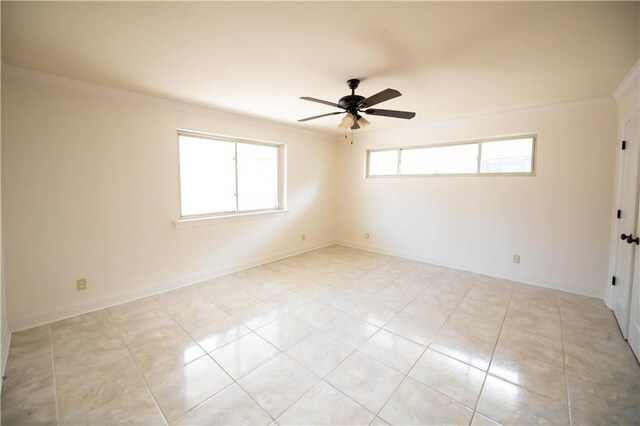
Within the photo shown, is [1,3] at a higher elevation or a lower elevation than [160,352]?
higher

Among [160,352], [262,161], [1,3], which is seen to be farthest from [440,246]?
[1,3]

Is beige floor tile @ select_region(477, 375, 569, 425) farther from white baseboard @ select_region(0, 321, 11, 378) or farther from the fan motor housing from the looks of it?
white baseboard @ select_region(0, 321, 11, 378)

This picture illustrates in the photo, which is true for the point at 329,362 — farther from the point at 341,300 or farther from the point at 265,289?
the point at 265,289

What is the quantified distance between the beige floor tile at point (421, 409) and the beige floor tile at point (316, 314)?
1.00m

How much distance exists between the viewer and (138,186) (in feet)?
10.2

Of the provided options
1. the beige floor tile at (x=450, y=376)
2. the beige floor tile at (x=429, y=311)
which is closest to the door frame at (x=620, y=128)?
the beige floor tile at (x=429, y=311)

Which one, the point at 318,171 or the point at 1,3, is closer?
the point at 1,3

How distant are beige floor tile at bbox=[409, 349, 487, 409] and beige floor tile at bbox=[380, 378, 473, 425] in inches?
2.7

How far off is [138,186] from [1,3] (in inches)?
72.5

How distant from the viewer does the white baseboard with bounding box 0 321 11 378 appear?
6.35 feet

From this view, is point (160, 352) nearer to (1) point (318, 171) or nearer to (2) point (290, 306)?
(2) point (290, 306)

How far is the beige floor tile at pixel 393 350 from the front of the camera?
2.05 meters

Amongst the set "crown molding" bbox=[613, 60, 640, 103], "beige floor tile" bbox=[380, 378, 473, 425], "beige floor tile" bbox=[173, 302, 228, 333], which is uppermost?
"crown molding" bbox=[613, 60, 640, 103]

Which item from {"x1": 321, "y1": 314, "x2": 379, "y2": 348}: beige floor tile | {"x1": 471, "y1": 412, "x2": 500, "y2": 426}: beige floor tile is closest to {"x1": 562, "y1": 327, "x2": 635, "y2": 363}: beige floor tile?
{"x1": 471, "y1": 412, "x2": 500, "y2": 426}: beige floor tile
